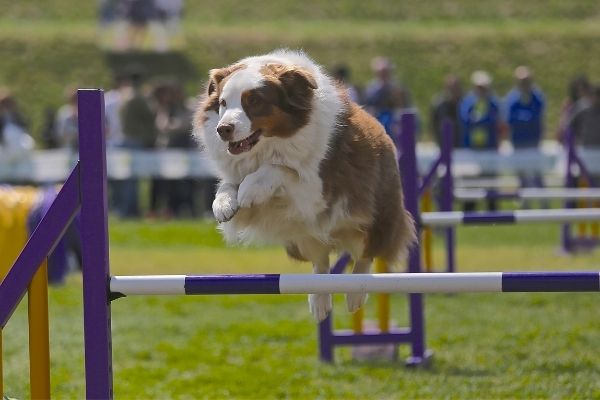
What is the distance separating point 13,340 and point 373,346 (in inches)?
109

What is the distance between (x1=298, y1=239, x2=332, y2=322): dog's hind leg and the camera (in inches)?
230

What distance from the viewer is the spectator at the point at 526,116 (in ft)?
55.1

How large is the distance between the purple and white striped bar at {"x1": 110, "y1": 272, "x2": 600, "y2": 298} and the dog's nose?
0.82 metres

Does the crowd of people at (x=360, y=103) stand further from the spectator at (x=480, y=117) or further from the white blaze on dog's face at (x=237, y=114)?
the white blaze on dog's face at (x=237, y=114)

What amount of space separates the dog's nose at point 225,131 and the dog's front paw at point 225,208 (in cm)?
29

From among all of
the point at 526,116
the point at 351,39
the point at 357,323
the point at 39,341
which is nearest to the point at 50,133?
the point at 526,116

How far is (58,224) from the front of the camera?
4.24 metres

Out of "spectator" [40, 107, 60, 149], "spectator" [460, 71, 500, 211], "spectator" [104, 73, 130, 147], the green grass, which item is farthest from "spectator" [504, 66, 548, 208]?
the green grass

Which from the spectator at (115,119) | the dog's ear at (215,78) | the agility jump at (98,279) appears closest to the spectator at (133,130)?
the spectator at (115,119)

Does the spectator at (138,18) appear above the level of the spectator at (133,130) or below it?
above

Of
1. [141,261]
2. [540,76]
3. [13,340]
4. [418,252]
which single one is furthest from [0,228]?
[540,76]

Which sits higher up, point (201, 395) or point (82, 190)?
point (82, 190)

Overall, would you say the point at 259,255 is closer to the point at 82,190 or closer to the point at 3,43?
the point at 82,190

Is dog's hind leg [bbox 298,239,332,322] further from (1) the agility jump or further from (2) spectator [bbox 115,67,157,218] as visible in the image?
(2) spectator [bbox 115,67,157,218]
